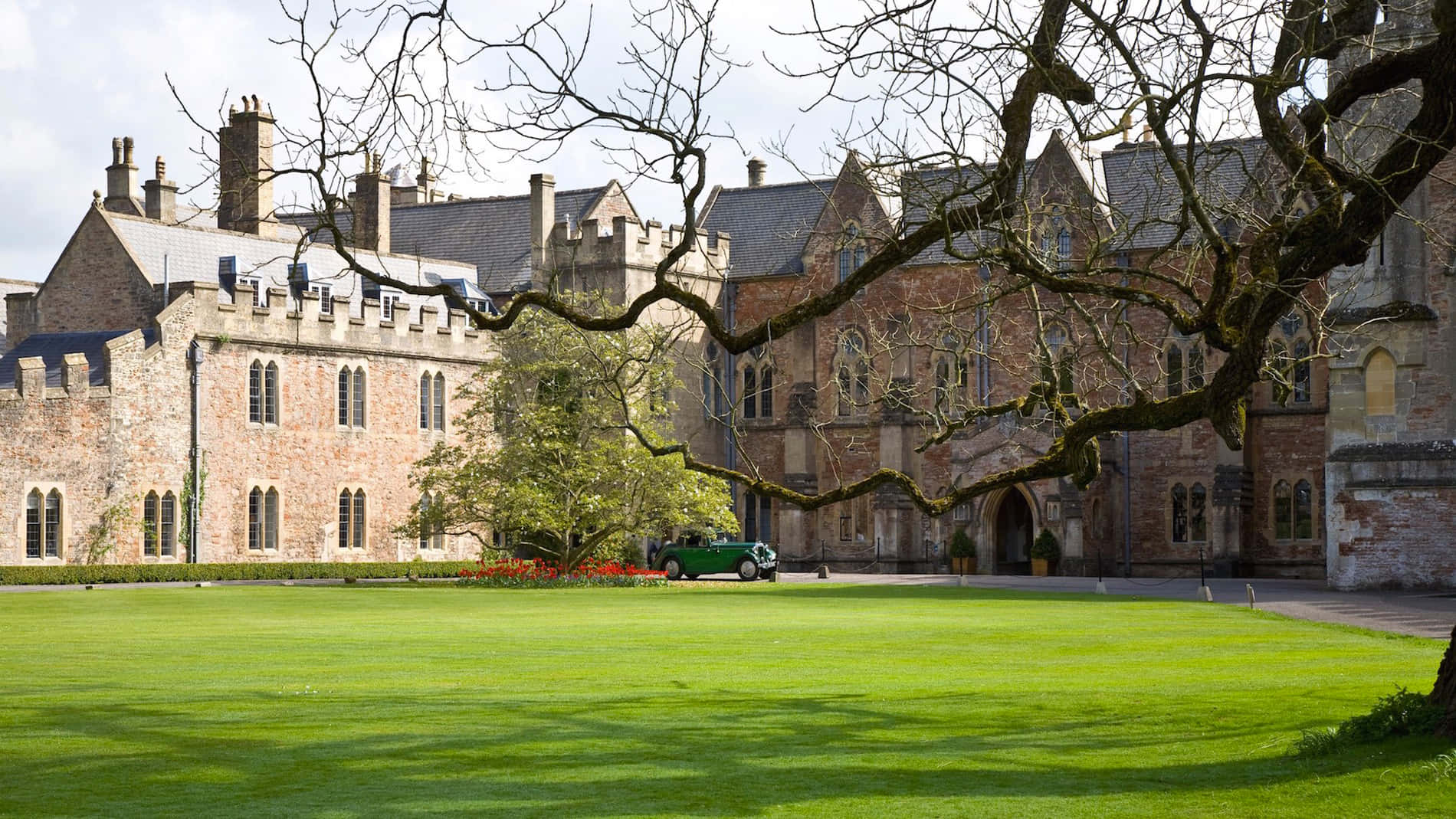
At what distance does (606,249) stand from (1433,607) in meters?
33.8

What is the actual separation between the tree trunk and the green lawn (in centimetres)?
23

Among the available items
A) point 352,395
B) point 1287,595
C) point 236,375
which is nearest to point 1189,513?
point 1287,595

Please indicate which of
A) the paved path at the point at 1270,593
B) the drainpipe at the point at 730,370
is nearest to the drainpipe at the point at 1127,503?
the paved path at the point at 1270,593

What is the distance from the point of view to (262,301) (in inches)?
2192

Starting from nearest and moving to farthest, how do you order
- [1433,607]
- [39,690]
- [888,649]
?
1. [39,690]
2. [888,649]
3. [1433,607]

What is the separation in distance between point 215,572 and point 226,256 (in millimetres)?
11760

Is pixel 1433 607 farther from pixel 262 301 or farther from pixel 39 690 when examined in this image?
pixel 262 301

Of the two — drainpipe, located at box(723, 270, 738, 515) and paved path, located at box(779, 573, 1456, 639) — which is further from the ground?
drainpipe, located at box(723, 270, 738, 515)

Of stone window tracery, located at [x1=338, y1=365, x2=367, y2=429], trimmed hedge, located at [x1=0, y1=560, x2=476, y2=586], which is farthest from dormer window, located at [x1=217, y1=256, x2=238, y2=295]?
trimmed hedge, located at [x1=0, y1=560, x2=476, y2=586]

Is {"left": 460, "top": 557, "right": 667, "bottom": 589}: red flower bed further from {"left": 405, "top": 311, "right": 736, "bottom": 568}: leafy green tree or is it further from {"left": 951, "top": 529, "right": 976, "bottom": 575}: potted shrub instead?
{"left": 951, "top": 529, "right": 976, "bottom": 575}: potted shrub

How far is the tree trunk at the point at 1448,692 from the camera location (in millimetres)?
11180

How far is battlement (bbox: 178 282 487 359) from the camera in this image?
172ft

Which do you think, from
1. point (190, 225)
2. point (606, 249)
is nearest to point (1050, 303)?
Answer: point (606, 249)

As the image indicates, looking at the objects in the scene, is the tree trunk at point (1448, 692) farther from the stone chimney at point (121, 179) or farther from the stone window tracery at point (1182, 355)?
the stone chimney at point (121, 179)
